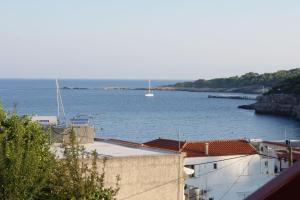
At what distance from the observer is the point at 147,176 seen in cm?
1778

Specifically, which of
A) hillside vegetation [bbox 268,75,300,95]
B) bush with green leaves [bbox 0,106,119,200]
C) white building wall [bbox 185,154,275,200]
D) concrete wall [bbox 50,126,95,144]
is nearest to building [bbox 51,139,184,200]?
concrete wall [bbox 50,126,95,144]

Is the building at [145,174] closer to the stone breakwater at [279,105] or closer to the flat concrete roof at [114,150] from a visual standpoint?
the flat concrete roof at [114,150]

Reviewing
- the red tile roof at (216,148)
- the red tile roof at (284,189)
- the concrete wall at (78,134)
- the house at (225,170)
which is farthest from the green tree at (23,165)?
the red tile roof at (216,148)

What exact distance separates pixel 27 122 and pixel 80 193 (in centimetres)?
380

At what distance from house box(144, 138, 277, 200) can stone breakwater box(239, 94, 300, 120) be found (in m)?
105

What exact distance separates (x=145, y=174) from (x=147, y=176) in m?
0.09

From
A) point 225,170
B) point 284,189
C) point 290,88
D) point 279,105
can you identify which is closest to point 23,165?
point 284,189

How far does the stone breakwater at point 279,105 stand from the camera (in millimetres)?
149550

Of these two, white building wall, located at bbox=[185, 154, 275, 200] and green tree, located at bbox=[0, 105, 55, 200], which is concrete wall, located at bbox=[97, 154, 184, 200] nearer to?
green tree, located at bbox=[0, 105, 55, 200]

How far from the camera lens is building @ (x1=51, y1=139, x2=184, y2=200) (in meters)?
17.3

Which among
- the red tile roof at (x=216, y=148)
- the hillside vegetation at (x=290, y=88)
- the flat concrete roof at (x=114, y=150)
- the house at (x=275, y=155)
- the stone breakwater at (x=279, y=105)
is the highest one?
the flat concrete roof at (x=114, y=150)

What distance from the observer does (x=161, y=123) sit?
11144 cm

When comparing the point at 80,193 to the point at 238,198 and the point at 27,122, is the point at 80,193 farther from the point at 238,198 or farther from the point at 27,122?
the point at 238,198

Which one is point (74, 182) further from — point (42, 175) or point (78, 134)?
point (78, 134)
